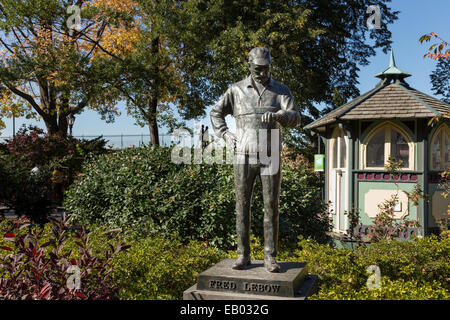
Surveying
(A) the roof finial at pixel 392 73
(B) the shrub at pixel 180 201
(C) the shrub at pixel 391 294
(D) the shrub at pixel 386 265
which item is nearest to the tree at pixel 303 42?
(A) the roof finial at pixel 392 73

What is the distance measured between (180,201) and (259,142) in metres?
3.40

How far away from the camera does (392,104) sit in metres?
11.8

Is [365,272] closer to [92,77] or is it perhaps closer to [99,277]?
[99,277]

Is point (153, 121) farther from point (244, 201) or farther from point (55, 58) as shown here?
point (244, 201)

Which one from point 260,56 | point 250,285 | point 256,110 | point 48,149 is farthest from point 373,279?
point 48,149

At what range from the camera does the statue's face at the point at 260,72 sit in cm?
419

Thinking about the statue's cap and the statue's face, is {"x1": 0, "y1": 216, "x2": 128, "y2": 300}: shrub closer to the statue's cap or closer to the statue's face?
the statue's face

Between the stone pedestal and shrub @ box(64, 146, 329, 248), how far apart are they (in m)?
2.77

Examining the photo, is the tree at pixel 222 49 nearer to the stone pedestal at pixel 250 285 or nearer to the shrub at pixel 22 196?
the shrub at pixel 22 196

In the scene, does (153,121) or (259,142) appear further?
(153,121)

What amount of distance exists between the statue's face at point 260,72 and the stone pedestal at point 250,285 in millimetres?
1955

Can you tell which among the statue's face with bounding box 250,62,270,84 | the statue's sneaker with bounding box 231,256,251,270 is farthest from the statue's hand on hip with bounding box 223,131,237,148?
the statue's sneaker with bounding box 231,256,251,270

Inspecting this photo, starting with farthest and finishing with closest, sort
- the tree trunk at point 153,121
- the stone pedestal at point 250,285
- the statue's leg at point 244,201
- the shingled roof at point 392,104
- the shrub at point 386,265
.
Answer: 1. the tree trunk at point 153,121
2. the shingled roof at point 392,104
3. the shrub at point 386,265
4. the statue's leg at point 244,201
5. the stone pedestal at point 250,285

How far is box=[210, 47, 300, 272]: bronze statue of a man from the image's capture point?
419cm
